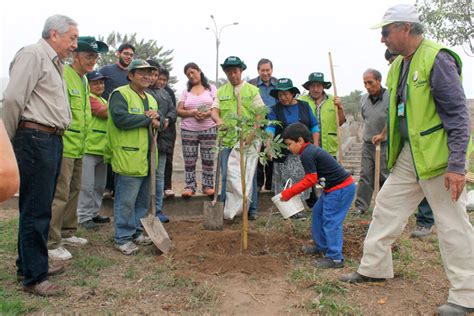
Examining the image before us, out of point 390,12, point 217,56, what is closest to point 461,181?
point 390,12

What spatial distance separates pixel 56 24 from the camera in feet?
11.4

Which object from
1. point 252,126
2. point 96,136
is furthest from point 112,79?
point 252,126

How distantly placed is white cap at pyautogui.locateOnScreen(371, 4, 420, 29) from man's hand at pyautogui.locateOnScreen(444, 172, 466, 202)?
111 centimetres

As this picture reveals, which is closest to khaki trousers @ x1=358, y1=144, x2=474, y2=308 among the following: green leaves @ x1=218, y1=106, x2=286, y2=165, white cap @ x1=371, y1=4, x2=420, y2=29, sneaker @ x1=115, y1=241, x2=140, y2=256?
white cap @ x1=371, y1=4, x2=420, y2=29

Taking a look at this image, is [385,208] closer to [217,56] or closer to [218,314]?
[218,314]

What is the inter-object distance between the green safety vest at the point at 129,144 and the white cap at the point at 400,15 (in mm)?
2463

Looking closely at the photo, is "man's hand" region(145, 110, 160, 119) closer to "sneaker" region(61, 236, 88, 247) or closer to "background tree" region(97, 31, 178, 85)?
"sneaker" region(61, 236, 88, 247)

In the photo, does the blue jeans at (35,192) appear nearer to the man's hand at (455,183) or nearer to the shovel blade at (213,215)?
the shovel blade at (213,215)

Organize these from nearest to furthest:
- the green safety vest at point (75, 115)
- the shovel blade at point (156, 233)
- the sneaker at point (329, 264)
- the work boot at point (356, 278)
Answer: the work boot at point (356, 278), the sneaker at point (329, 264), the green safety vest at point (75, 115), the shovel blade at point (156, 233)

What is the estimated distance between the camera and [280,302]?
3.43 metres

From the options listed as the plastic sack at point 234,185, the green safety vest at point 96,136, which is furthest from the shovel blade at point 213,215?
the green safety vest at point 96,136

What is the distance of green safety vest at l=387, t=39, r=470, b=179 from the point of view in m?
3.10

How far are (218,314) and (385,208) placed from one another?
1486mm

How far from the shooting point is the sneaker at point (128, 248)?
4.52 m
